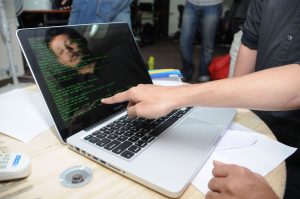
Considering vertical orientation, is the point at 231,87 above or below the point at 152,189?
above

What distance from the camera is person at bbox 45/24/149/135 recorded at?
0.58 meters

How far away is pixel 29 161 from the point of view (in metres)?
0.49

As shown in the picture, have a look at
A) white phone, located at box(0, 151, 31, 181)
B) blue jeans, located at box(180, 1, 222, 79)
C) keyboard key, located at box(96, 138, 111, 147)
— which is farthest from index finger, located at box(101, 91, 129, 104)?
blue jeans, located at box(180, 1, 222, 79)

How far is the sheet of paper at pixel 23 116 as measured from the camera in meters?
0.62

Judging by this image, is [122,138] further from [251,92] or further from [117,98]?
[251,92]

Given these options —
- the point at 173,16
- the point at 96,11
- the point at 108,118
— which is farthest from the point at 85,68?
the point at 173,16

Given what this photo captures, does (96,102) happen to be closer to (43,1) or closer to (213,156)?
(213,156)

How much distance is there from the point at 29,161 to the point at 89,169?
11 cm

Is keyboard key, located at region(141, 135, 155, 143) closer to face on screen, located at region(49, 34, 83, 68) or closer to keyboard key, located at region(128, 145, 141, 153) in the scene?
keyboard key, located at region(128, 145, 141, 153)

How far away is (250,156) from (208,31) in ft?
7.45

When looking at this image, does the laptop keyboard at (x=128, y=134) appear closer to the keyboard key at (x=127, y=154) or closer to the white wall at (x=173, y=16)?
the keyboard key at (x=127, y=154)

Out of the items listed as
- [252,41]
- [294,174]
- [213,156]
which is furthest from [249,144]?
[252,41]

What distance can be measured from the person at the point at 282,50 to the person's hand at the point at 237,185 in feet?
1.11

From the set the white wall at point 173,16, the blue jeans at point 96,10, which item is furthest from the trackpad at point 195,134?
the white wall at point 173,16
